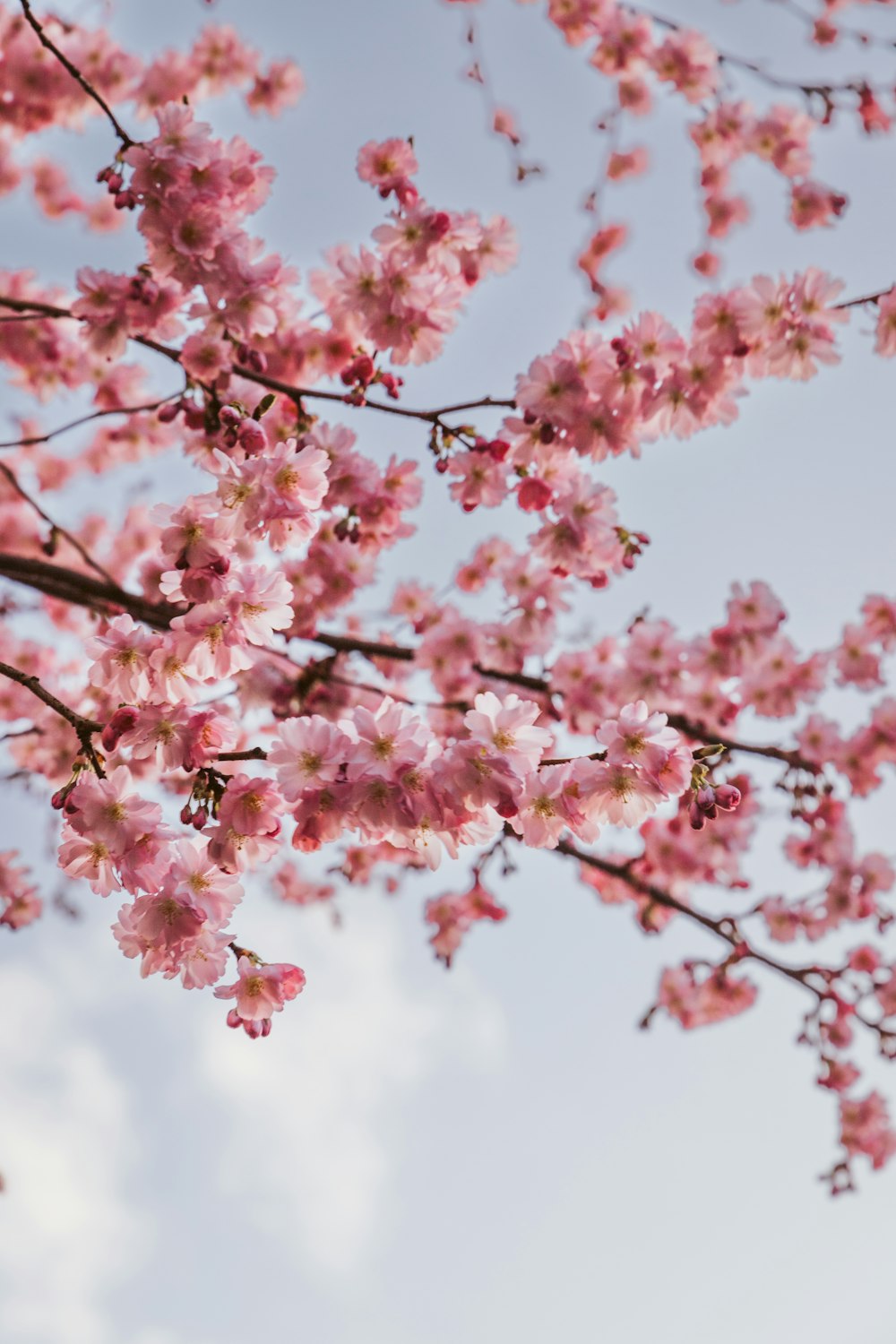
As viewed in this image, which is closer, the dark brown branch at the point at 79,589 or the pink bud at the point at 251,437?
the pink bud at the point at 251,437

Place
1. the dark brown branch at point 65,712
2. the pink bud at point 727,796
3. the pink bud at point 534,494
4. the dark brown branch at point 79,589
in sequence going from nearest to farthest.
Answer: the dark brown branch at point 65,712 → the pink bud at point 727,796 → the pink bud at point 534,494 → the dark brown branch at point 79,589

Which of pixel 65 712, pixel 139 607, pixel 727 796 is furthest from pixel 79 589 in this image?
pixel 727 796

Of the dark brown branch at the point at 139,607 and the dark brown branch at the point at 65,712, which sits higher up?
the dark brown branch at the point at 139,607

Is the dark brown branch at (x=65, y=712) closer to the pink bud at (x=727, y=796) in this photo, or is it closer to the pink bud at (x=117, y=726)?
the pink bud at (x=117, y=726)

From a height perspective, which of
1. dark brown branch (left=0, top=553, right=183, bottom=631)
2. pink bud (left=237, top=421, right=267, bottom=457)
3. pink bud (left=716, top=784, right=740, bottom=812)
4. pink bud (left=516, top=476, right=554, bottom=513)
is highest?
pink bud (left=516, top=476, right=554, bottom=513)

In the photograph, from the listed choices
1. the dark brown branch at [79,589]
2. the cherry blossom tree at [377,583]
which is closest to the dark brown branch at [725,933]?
the cherry blossom tree at [377,583]

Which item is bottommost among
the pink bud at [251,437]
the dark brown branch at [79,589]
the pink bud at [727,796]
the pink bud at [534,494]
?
the pink bud at [727,796]

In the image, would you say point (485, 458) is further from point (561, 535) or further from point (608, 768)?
point (608, 768)

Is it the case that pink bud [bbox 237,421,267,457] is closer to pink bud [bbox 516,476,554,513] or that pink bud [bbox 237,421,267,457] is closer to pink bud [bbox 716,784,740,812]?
pink bud [bbox 516,476,554,513]

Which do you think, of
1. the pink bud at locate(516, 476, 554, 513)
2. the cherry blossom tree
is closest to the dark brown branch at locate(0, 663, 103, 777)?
the cherry blossom tree

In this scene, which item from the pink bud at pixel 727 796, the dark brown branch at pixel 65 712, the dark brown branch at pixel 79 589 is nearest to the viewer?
the dark brown branch at pixel 65 712

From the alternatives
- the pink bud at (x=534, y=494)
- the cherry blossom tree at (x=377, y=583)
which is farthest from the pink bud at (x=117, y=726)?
the pink bud at (x=534, y=494)

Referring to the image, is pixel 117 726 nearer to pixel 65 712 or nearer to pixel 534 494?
pixel 65 712

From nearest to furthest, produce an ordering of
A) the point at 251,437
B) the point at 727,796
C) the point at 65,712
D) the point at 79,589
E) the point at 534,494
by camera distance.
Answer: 1. the point at 65,712
2. the point at 727,796
3. the point at 251,437
4. the point at 534,494
5. the point at 79,589
